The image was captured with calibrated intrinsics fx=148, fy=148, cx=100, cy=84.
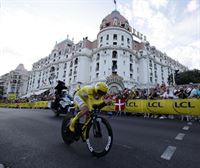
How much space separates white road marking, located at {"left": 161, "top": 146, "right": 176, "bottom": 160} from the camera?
114 inches

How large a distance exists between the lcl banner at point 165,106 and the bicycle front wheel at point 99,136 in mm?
7326

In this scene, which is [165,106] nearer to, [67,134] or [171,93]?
[171,93]

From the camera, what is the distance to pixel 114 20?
150 ft

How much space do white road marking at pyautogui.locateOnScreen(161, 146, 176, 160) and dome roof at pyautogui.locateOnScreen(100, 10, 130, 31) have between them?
45.4 m

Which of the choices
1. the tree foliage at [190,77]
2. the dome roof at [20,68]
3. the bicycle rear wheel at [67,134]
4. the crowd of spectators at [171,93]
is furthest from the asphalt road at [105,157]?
the dome roof at [20,68]

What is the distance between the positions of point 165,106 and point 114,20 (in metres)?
42.0

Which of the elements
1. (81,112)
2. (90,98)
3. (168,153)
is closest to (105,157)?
(81,112)

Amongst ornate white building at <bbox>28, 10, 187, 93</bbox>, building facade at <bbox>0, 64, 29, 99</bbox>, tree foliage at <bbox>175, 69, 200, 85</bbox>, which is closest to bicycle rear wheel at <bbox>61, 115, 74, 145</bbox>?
ornate white building at <bbox>28, 10, 187, 93</bbox>

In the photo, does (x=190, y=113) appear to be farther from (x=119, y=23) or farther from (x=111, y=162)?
(x=119, y=23)

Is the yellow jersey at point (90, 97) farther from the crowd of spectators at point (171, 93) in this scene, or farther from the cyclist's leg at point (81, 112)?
the crowd of spectators at point (171, 93)

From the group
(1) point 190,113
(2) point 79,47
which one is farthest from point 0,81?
(1) point 190,113

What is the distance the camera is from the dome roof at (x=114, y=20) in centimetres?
4560

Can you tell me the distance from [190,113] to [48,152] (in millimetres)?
8084

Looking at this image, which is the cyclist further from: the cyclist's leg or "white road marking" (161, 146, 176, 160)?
"white road marking" (161, 146, 176, 160)
